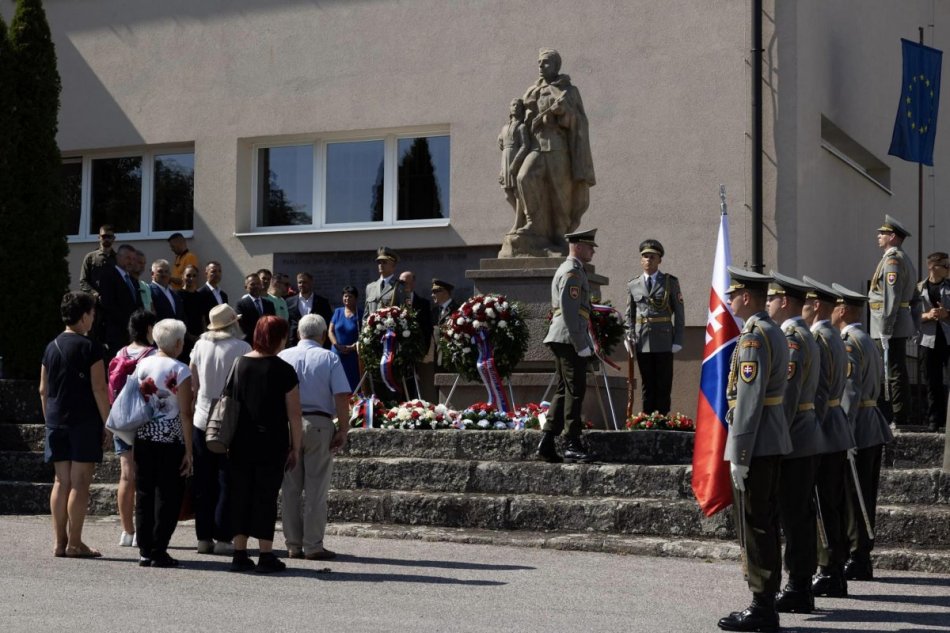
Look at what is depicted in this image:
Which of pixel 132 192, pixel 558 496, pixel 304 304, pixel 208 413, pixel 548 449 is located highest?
pixel 132 192

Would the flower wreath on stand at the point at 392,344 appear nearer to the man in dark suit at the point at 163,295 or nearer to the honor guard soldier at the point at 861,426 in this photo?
the man in dark suit at the point at 163,295

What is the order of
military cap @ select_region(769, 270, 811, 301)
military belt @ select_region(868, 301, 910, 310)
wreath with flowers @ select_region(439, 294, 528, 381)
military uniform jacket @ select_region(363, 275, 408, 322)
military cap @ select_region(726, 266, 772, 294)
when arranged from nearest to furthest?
military cap @ select_region(726, 266, 772, 294), military cap @ select_region(769, 270, 811, 301), military belt @ select_region(868, 301, 910, 310), wreath with flowers @ select_region(439, 294, 528, 381), military uniform jacket @ select_region(363, 275, 408, 322)

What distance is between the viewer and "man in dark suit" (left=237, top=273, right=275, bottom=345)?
15.8 m

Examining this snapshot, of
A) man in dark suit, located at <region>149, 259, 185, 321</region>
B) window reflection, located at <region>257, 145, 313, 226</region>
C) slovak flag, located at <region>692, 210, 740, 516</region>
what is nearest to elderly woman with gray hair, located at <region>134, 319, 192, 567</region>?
slovak flag, located at <region>692, 210, 740, 516</region>

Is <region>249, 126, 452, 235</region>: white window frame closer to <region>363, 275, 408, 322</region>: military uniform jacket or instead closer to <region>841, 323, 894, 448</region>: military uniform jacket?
<region>363, 275, 408, 322</region>: military uniform jacket

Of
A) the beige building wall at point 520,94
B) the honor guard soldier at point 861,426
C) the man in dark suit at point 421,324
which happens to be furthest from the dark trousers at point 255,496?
the beige building wall at point 520,94

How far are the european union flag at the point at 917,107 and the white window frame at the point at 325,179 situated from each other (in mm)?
5984

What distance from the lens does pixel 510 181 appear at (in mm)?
14562

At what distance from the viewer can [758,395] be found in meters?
7.73

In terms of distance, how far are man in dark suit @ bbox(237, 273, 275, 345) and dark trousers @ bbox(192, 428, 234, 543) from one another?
17.3 feet

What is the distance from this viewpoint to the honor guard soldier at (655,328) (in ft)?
45.4

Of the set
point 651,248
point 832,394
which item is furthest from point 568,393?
point 832,394

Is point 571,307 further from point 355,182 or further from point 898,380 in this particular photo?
point 355,182

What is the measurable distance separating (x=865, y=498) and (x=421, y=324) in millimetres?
6538
